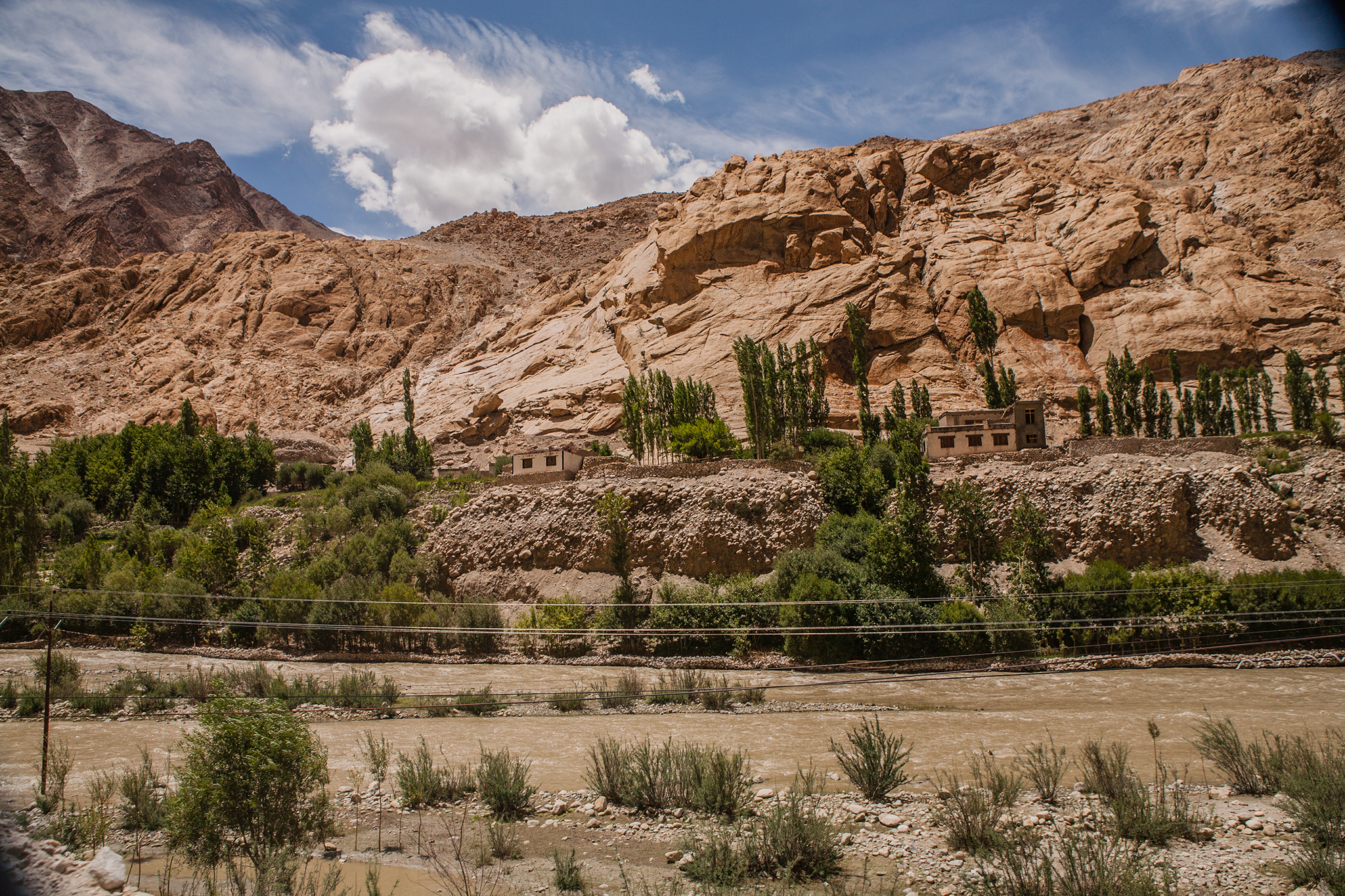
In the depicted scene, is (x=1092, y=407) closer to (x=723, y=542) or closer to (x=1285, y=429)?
(x=1285, y=429)

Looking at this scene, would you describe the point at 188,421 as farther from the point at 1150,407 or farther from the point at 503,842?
the point at 1150,407

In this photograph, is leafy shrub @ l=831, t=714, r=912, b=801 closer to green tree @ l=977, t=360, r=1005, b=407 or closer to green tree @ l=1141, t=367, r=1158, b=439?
green tree @ l=977, t=360, r=1005, b=407

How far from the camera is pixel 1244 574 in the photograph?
26391 mm

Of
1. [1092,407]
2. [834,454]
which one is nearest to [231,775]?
[834,454]

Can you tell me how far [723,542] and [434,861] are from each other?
21.2 m

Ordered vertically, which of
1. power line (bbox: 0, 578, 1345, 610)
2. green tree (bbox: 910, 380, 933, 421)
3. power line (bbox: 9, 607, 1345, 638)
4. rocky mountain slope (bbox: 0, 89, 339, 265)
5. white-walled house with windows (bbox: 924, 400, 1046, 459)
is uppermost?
rocky mountain slope (bbox: 0, 89, 339, 265)

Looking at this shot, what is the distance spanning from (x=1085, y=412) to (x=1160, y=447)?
1625cm

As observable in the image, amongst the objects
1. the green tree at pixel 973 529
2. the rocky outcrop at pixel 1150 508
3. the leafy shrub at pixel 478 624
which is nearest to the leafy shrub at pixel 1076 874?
the green tree at pixel 973 529

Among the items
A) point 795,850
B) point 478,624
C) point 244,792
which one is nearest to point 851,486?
point 478,624

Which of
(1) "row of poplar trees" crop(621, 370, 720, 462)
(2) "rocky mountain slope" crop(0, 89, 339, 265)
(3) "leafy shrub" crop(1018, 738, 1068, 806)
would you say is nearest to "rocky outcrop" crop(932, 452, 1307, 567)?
(3) "leafy shrub" crop(1018, 738, 1068, 806)

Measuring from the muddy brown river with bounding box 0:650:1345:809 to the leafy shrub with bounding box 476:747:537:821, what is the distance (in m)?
1.31

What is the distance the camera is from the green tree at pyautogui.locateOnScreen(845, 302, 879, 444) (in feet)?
146

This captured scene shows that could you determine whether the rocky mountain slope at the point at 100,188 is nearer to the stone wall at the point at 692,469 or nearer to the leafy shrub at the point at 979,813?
the stone wall at the point at 692,469

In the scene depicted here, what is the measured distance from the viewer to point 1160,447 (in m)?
30.4
